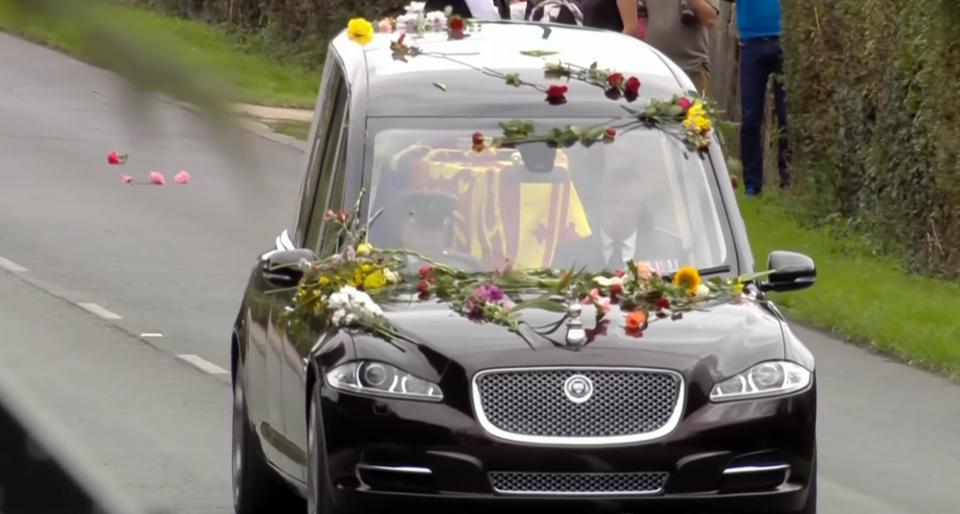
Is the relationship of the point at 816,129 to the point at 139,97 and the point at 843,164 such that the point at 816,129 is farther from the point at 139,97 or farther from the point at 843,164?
the point at 139,97

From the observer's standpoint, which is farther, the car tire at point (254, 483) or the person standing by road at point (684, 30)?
the person standing by road at point (684, 30)

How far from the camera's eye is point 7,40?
124 cm

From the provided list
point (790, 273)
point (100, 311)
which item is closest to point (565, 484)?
point (790, 273)

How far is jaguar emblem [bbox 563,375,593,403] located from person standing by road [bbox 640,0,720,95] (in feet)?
31.1

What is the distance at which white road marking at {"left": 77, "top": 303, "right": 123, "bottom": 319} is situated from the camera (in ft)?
43.2

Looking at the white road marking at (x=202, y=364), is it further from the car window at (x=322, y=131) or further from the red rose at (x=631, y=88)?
the red rose at (x=631, y=88)

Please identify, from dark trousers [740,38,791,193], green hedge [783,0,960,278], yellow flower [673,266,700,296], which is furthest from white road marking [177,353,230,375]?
dark trousers [740,38,791,193]

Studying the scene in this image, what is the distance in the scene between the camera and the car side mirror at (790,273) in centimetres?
746

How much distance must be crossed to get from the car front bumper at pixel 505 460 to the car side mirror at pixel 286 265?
70 centimetres

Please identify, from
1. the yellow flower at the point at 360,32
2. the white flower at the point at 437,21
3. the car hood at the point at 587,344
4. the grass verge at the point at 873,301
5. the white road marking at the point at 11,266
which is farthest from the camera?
the white road marking at the point at 11,266

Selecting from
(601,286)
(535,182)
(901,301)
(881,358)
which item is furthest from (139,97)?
(901,301)

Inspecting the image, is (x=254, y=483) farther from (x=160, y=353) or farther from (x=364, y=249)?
(x=160, y=353)

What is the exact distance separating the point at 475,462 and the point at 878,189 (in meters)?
9.26

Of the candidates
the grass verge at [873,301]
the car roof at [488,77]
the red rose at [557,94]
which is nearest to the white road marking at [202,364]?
the car roof at [488,77]
